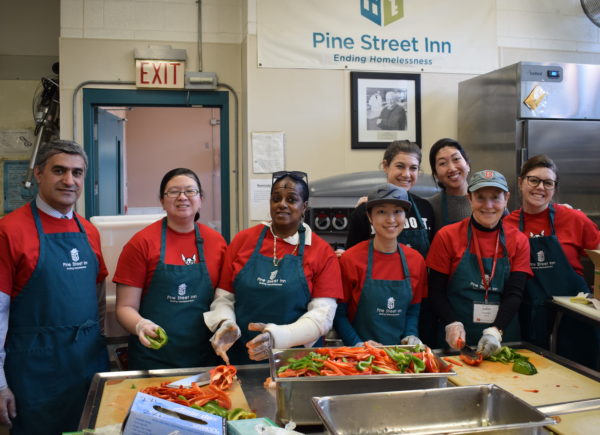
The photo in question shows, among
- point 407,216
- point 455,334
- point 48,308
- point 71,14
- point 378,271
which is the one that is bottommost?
point 455,334

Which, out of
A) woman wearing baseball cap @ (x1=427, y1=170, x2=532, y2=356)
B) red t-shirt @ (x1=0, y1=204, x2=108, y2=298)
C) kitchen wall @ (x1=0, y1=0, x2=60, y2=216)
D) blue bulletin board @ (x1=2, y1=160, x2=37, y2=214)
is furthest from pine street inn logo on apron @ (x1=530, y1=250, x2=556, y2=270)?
kitchen wall @ (x1=0, y1=0, x2=60, y2=216)

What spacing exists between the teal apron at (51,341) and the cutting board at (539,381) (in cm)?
151

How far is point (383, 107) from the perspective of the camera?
4.16 m

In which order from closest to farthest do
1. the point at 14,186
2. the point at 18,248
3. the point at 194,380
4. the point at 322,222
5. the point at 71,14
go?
the point at 194,380
the point at 18,248
the point at 322,222
the point at 71,14
the point at 14,186

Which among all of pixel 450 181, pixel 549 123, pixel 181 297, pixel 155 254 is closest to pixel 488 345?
pixel 450 181

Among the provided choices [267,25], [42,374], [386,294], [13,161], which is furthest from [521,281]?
[13,161]

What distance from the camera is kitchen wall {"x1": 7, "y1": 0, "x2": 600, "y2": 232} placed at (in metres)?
4.00

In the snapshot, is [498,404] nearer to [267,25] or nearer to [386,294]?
[386,294]

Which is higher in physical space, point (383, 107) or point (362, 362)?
point (383, 107)

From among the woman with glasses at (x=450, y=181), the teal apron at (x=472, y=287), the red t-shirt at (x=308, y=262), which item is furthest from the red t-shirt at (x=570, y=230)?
the red t-shirt at (x=308, y=262)

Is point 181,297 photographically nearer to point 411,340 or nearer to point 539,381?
point 411,340

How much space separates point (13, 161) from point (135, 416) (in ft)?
12.9

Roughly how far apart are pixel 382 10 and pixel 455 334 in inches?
120

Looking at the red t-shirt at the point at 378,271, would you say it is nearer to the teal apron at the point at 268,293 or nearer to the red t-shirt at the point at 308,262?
the red t-shirt at the point at 308,262
